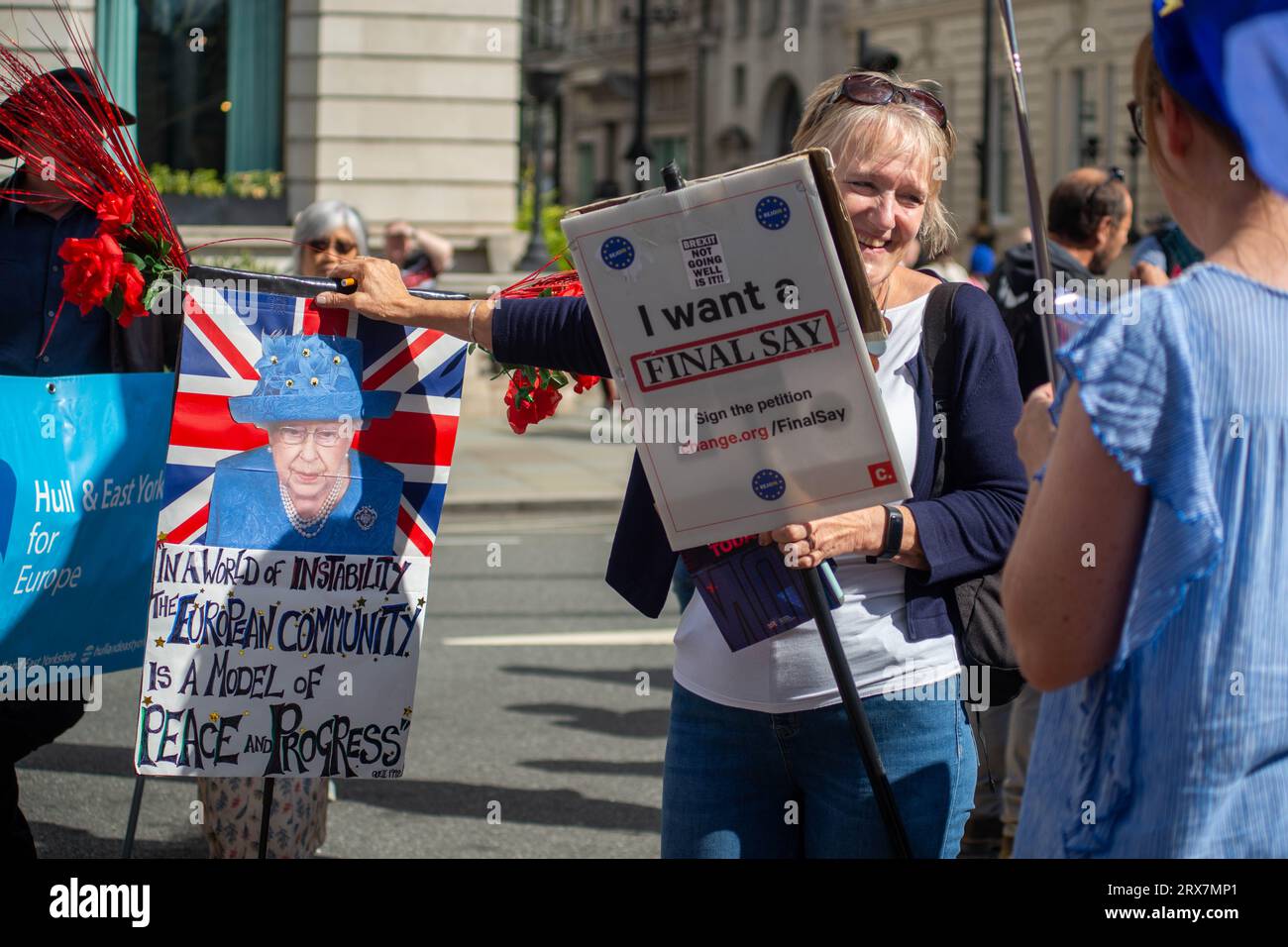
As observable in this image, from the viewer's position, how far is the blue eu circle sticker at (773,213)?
2.43 m

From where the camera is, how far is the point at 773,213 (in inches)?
95.9

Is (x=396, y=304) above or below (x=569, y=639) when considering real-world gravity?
above

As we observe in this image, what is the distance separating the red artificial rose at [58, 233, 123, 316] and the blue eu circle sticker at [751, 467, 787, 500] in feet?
4.77

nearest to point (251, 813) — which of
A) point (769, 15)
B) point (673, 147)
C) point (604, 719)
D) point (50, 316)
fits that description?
point (50, 316)

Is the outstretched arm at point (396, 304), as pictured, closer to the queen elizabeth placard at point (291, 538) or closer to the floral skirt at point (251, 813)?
the queen elizabeth placard at point (291, 538)

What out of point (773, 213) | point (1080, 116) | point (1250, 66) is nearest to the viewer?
point (1250, 66)

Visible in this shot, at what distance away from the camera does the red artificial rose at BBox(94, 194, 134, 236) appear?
324 cm

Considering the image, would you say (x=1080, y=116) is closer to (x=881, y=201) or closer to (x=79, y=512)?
(x=79, y=512)

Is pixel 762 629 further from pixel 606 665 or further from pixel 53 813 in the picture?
pixel 606 665

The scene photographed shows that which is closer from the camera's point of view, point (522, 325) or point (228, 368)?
point (522, 325)

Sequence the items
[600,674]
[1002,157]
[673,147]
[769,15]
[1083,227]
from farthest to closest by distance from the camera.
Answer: [673,147] → [769,15] → [1002,157] → [600,674] → [1083,227]

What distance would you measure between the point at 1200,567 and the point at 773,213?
98 cm

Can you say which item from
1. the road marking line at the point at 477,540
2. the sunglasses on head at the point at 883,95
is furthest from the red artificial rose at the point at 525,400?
the road marking line at the point at 477,540

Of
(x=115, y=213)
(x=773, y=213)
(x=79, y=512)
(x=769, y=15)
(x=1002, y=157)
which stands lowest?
(x=1002, y=157)
